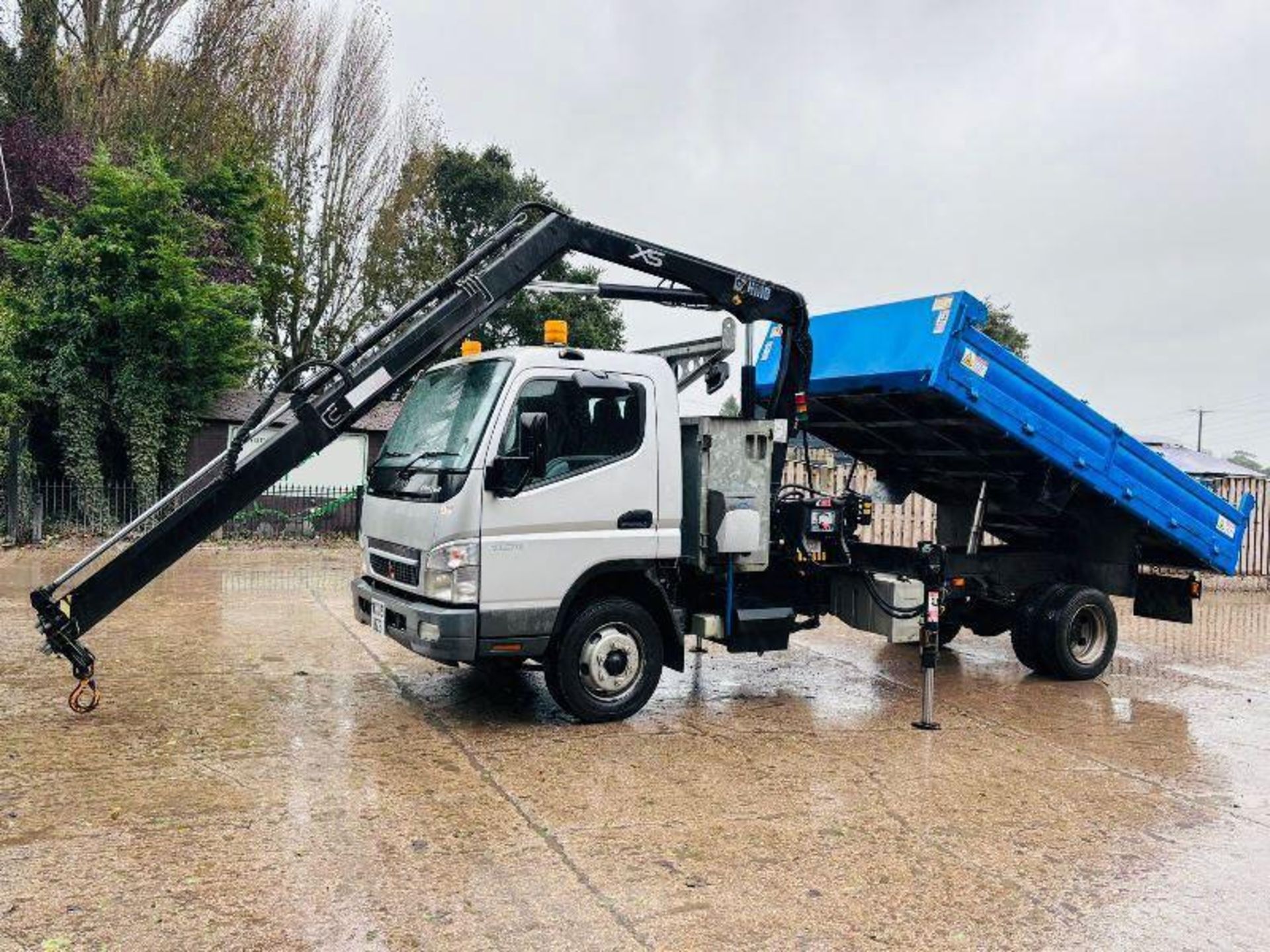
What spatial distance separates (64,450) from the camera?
63.8 feet

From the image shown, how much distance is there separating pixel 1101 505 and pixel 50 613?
8.17 meters

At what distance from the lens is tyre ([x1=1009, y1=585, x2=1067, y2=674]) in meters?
8.79

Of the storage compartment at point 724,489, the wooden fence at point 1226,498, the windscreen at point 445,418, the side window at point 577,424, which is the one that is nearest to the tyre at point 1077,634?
the storage compartment at point 724,489

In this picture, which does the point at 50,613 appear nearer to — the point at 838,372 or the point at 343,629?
the point at 343,629

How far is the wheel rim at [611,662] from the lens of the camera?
6.79 metres

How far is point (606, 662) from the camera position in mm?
6859

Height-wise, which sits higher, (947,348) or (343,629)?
(947,348)

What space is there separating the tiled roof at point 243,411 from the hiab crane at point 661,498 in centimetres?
1380

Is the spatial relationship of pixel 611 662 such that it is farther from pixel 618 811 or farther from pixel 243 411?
pixel 243 411

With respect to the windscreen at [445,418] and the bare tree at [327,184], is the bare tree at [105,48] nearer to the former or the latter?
the bare tree at [327,184]

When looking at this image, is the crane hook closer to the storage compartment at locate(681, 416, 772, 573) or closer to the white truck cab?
the white truck cab

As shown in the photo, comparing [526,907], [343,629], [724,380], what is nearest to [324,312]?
[343,629]

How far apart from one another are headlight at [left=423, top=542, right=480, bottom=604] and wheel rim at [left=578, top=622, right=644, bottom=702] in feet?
2.96

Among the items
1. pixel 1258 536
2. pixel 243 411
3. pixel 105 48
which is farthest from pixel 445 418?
pixel 105 48
